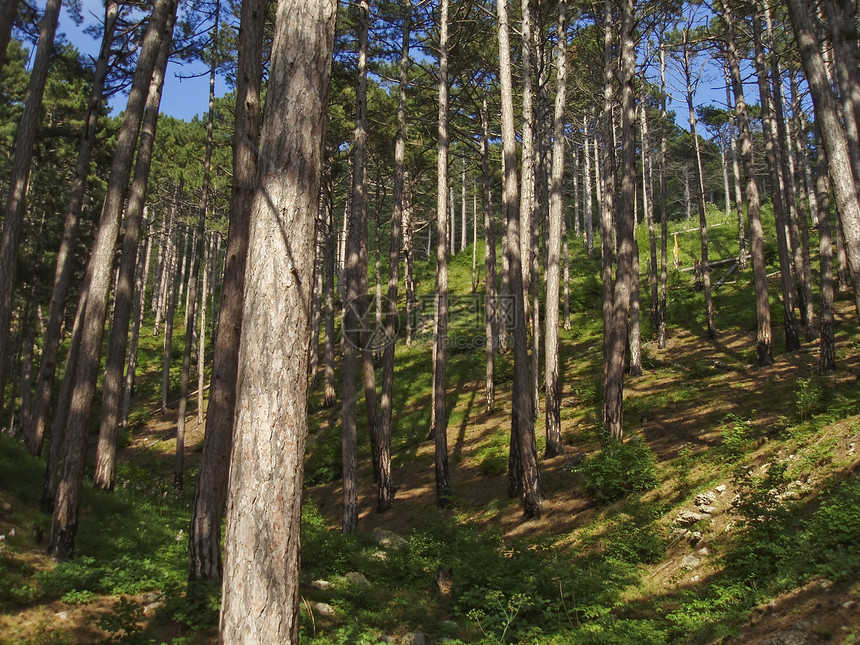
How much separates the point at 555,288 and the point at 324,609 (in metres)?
8.61

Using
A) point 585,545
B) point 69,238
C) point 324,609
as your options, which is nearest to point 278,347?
point 324,609

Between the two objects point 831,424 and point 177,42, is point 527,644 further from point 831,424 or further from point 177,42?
Result: point 177,42

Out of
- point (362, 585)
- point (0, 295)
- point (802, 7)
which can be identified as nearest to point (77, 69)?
point (0, 295)

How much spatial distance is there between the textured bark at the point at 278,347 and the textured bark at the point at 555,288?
9207mm

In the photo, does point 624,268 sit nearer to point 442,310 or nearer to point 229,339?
point 442,310

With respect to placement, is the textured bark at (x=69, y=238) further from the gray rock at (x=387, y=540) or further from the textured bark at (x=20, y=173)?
the gray rock at (x=387, y=540)

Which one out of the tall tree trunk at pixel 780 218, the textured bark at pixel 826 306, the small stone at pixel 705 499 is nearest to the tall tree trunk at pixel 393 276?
the small stone at pixel 705 499

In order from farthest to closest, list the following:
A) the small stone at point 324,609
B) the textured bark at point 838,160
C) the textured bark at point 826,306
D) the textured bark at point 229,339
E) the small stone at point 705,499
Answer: the textured bark at point 826,306 < the small stone at point 705,499 < the textured bark at point 838,160 < the textured bark at point 229,339 < the small stone at point 324,609

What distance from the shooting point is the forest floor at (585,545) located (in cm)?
516

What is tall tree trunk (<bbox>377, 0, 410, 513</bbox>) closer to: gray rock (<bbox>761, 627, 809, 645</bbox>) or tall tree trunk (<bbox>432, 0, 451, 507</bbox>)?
tall tree trunk (<bbox>432, 0, 451, 507</bbox>)

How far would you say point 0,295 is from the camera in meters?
8.37

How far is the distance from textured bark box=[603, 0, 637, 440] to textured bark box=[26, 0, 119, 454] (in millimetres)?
10478

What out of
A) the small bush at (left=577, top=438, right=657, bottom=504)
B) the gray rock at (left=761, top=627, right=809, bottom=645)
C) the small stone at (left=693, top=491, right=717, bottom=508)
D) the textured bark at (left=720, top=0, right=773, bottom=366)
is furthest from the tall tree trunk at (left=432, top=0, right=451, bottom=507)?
the gray rock at (left=761, top=627, right=809, bottom=645)

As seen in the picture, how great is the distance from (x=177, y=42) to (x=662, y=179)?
17.4 m
